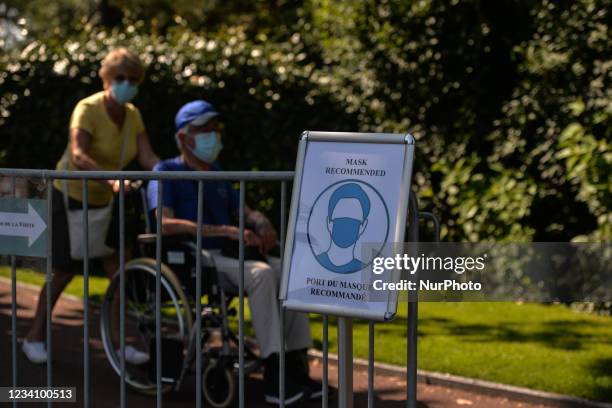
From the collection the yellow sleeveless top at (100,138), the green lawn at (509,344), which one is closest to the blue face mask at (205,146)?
the yellow sleeveless top at (100,138)

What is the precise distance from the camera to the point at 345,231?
3992 mm

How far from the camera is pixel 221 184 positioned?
6.43 meters

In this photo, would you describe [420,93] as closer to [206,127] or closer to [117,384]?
[206,127]

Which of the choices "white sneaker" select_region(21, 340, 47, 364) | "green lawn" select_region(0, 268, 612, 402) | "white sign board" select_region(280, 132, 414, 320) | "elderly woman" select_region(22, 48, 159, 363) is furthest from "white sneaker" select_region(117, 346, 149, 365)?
"white sign board" select_region(280, 132, 414, 320)

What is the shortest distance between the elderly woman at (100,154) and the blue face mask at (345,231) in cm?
270

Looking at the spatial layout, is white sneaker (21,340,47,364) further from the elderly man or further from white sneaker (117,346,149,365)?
the elderly man

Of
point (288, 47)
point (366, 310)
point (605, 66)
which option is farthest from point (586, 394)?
point (288, 47)

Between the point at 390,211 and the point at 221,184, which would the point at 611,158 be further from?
the point at 390,211

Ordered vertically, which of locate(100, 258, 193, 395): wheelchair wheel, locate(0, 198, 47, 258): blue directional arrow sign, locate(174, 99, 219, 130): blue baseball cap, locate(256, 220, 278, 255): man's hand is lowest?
locate(100, 258, 193, 395): wheelchair wheel

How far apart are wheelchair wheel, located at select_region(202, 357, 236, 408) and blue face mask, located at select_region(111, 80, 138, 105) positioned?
1.95 metres

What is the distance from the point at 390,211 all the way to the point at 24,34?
8.67 meters

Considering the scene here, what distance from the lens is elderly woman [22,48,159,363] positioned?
21.7 feet
